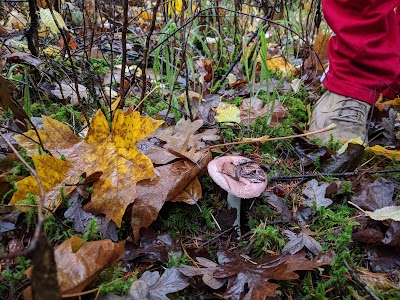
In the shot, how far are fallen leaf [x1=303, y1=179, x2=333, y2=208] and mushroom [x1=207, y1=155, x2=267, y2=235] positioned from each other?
322mm

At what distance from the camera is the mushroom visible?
1.33 metres

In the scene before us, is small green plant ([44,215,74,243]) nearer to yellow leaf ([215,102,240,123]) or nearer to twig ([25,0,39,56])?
yellow leaf ([215,102,240,123])

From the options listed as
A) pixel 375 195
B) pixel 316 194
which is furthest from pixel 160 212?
pixel 375 195

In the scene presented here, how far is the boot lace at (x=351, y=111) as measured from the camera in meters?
2.13

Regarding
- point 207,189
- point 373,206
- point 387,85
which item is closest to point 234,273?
point 207,189

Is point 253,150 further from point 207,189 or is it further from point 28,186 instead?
point 28,186

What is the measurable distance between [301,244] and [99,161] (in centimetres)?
91

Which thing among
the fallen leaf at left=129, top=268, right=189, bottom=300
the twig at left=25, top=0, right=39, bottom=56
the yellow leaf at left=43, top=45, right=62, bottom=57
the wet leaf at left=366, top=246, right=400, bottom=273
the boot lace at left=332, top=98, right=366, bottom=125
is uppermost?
the twig at left=25, top=0, right=39, bottom=56

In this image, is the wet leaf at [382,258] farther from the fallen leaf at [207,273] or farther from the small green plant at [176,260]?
the small green plant at [176,260]

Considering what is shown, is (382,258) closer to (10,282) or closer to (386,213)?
(386,213)

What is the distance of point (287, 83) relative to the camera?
9.66ft

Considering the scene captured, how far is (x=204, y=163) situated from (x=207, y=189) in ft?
0.45

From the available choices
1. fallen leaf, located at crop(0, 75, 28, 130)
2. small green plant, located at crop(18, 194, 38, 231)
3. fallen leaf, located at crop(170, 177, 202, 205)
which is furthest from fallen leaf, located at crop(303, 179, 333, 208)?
fallen leaf, located at crop(0, 75, 28, 130)

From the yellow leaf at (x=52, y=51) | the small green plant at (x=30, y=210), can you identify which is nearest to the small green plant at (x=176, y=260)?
the small green plant at (x=30, y=210)
